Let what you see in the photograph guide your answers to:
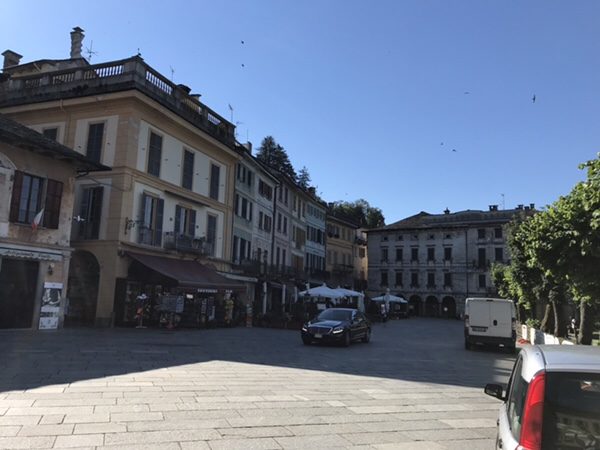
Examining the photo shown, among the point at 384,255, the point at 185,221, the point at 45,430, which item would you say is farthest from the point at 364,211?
the point at 45,430

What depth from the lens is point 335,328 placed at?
64.6ft

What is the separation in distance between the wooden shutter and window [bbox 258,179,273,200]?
69.3 feet

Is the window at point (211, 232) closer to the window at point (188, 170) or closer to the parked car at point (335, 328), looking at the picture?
the window at point (188, 170)

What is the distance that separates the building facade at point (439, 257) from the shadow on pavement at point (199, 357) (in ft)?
162

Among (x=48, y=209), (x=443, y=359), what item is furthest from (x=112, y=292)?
(x=443, y=359)

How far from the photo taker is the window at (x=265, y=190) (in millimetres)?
41625

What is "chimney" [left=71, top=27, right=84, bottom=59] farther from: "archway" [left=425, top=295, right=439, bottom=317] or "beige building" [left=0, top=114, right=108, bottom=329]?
"archway" [left=425, top=295, right=439, bottom=317]

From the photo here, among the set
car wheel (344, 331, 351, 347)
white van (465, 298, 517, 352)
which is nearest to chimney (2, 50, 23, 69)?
car wheel (344, 331, 351, 347)

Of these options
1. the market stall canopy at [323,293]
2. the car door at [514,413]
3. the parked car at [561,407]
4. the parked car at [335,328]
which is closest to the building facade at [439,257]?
the market stall canopy at [323,293]

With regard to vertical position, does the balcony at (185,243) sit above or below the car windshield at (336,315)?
above

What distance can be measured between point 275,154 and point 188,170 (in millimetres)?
46306

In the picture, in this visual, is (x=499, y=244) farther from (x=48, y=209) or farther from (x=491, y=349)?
(x=48, y=209)

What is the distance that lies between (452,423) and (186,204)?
24010 millimetres

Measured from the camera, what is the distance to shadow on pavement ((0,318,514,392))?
36.1 feet
